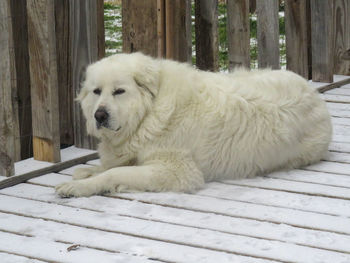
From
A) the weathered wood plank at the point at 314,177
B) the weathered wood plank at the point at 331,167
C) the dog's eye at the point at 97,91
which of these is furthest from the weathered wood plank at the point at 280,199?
the dog's eye at the point at 97,91

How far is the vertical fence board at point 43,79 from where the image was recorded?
4578 millimetres

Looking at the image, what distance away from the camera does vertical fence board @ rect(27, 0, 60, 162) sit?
4.58 m

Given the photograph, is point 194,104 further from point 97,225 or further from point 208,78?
point 97,225

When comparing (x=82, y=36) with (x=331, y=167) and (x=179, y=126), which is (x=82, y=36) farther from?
(x=331, y=167)

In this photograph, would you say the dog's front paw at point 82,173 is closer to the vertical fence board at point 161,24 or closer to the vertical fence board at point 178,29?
the vertical fence board at point 161,24

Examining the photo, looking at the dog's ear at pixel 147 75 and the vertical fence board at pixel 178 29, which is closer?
the dog's ear at pixel 147 75

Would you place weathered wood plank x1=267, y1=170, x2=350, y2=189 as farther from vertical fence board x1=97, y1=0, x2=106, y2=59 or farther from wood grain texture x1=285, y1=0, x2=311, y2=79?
wood grain texture x1=285, y1=0, x2=311, y2=79

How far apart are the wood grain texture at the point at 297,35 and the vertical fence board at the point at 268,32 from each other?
1.63ft

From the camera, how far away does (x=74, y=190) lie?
415 cm

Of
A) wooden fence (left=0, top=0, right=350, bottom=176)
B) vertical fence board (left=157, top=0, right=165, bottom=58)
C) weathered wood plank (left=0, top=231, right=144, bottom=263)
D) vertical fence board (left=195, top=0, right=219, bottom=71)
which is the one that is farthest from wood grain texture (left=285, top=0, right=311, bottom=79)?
weathered wood plank (left=0, top=231, right=144, bottom=263)

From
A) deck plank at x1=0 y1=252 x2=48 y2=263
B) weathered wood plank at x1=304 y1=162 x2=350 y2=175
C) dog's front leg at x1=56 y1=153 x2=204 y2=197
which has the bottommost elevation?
deck plank at x1=0 y1=252 x2=48 y2=263

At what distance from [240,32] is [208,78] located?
4.85 feet

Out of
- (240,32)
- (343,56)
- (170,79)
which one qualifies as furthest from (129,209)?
(343,56)

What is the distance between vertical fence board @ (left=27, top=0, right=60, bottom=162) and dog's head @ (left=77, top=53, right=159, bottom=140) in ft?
1.09
